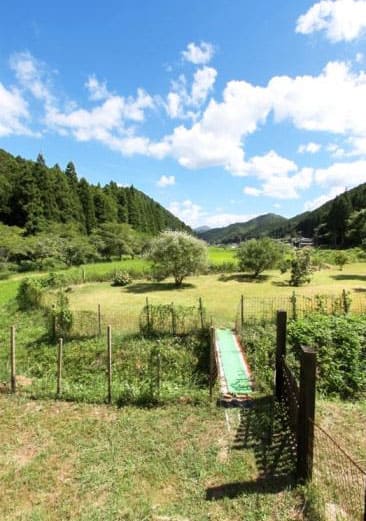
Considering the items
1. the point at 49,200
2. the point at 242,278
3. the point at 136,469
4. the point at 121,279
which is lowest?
the point at 136,469

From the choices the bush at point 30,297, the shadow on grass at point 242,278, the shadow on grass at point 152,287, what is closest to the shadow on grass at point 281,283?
the shadow on grass at point 242,278

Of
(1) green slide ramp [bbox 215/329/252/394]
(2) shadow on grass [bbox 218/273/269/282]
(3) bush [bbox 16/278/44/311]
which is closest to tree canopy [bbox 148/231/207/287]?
(2) shadow on grass [bbox 218/273/269/282]

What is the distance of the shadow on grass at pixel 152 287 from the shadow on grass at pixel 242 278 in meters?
3.38

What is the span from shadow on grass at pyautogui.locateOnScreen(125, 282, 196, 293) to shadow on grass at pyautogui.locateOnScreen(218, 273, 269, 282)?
3385 mm

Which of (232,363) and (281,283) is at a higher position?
(281,283)

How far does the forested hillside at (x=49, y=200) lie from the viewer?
3781cm

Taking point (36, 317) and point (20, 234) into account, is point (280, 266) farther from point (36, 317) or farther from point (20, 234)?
point (20, 234)

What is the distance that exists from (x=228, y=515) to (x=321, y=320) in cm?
585

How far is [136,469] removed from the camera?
4121mm

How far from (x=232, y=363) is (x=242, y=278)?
16609 millimetres

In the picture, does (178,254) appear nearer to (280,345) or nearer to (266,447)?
(280,345)

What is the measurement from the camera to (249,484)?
149 inches

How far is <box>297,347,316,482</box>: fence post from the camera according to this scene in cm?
361

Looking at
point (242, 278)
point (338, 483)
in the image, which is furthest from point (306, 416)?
point (242, 278)
